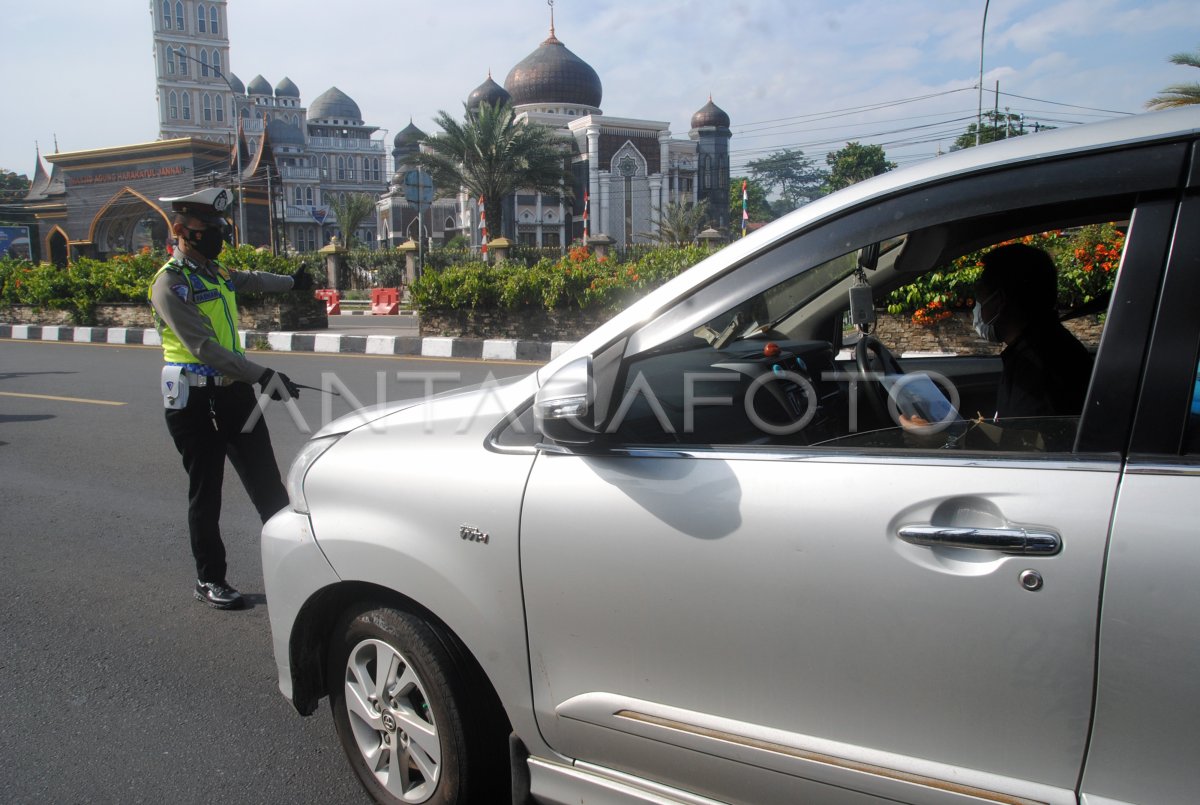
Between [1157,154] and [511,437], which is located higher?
[1157,154]

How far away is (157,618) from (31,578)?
0.91 meters

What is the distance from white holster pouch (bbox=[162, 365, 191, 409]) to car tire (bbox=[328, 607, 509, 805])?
5.80ft

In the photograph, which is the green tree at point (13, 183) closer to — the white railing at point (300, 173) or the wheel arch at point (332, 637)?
the white railing at point (300, 173)

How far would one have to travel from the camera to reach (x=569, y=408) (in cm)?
183

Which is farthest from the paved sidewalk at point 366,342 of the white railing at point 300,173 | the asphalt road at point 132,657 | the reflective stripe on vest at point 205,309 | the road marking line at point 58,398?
the white railing at point 300,173

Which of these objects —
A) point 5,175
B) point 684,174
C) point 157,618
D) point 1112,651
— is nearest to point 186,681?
point 157,618

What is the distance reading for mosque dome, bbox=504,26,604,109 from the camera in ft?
202

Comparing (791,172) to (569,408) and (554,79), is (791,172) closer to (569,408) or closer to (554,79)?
(554,79)

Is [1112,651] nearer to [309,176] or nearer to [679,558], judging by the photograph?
[679,558]

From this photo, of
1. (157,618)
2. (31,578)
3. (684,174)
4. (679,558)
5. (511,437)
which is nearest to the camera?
(679,558)

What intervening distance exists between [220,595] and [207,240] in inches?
58.2

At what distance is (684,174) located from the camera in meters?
61.2

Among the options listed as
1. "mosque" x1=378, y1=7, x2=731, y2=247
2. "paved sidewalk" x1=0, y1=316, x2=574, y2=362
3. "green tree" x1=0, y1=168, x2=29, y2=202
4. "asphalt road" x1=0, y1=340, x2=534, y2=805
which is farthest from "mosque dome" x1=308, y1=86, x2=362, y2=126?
"asphalt road" x1=0, y1=340, x2=534, y2=805

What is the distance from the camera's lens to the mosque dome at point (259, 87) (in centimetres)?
10225
